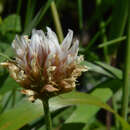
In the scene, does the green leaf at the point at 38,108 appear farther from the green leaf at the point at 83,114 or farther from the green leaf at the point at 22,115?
the green leaf at the point at 83,114

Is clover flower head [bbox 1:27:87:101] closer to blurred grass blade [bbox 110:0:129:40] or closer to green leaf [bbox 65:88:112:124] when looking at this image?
green leaf [bbox 65:88:112:124]

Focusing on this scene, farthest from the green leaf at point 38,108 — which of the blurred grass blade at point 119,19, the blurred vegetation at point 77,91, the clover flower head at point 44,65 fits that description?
the blurred grass blade at point 119,19

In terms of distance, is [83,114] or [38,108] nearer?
[38,108]

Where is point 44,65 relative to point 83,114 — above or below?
above

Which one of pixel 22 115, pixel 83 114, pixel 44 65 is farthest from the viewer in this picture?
pixel 83 114

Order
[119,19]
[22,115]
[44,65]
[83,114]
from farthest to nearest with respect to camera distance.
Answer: [119,19], [83,114], [22,115], [44,65]

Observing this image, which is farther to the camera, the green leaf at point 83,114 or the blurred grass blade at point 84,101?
the green leaf at point 83,114

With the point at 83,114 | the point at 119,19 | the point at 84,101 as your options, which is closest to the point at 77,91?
the point at 83,114

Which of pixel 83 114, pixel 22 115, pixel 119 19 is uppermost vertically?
pixel 119 19

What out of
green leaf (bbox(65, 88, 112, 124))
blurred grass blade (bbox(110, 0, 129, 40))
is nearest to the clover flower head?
green leaf (bbox(65, 88, 112, 124))

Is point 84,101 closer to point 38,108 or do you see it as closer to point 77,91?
point 38,108
